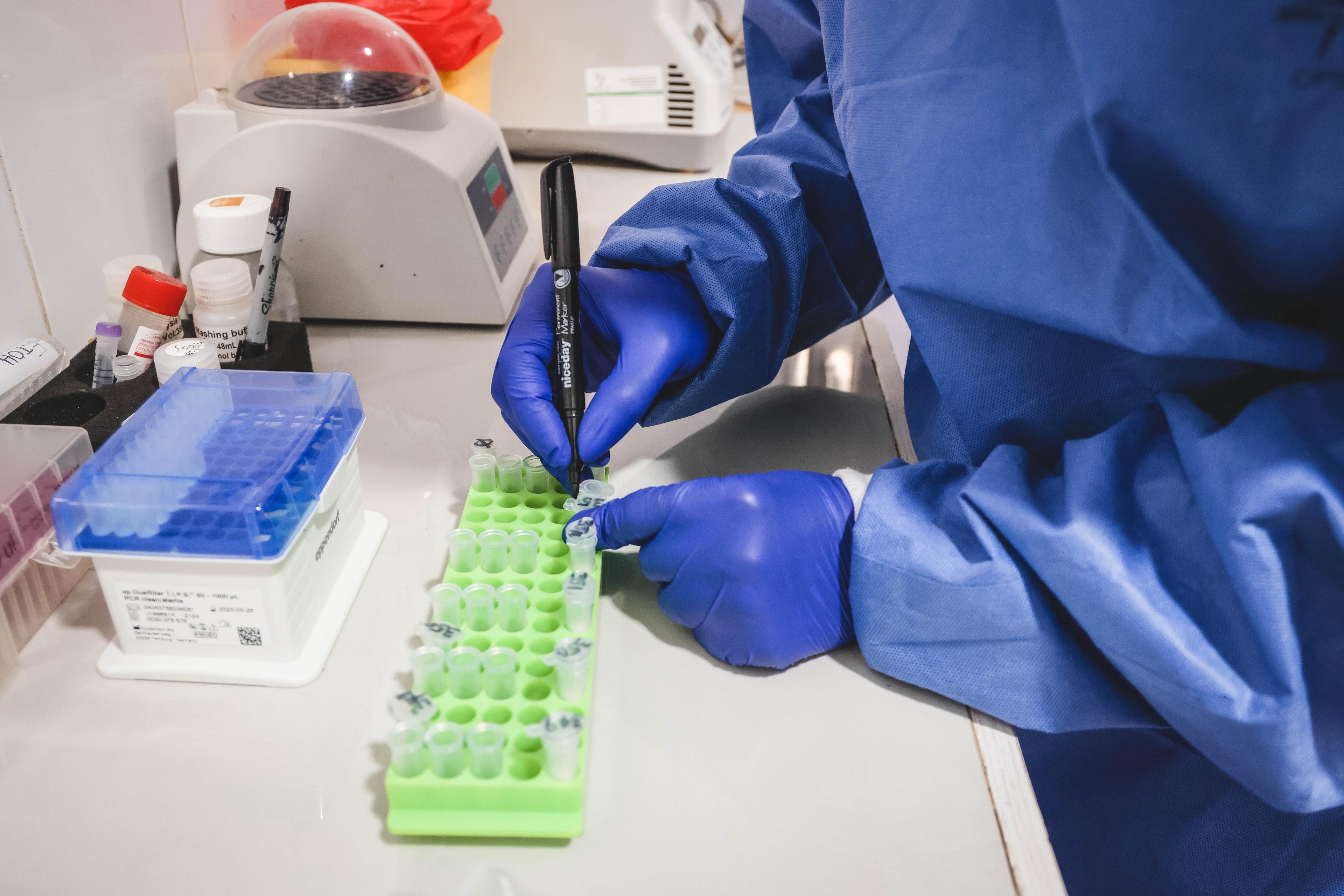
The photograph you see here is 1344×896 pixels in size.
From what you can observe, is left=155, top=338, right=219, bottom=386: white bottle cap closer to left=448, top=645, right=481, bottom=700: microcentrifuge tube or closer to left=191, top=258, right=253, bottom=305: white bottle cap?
left=191, top=258, right=253, bottom=305: white bottle cap

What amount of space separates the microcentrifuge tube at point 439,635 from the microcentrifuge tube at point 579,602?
68mm

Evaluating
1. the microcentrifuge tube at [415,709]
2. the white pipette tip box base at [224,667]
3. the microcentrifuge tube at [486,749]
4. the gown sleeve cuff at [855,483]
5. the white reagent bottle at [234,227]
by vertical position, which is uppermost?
the white reagent bottle at [234,227]

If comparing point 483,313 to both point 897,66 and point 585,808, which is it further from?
point 585,808

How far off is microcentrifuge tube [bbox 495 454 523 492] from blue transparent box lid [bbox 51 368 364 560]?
0.11m


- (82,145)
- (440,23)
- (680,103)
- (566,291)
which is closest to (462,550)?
(566,291)

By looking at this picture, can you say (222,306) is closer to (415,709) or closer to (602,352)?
(602,352)

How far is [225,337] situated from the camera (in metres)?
0.82

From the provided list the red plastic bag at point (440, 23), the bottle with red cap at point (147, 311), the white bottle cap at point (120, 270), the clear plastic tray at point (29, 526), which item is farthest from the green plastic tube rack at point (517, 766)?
the red plastic bag at point (440, 23)

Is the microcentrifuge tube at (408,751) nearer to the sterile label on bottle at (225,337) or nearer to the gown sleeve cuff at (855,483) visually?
the gown sleeve cuff at (855,483)

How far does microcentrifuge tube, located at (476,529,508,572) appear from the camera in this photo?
638mm

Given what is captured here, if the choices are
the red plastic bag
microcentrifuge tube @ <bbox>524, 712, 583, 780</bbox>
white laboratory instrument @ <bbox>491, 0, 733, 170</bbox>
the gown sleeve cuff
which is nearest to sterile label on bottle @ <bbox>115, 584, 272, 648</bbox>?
microcentrifuge tube @ <bbox>524, 712, 583, 780</bbox>

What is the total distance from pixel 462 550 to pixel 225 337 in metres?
0.36

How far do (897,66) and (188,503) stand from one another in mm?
561

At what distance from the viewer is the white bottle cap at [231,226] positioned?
34.0 inches
